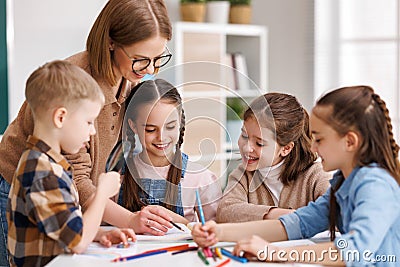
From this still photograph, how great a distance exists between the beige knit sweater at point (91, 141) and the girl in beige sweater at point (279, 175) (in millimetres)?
360

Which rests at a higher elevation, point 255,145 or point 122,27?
point 122,27

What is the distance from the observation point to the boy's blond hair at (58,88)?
1.45 m

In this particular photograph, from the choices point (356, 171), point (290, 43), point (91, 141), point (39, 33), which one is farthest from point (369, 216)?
point (290, 43)

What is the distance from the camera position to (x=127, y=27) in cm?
181

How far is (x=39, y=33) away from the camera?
3.75 meters

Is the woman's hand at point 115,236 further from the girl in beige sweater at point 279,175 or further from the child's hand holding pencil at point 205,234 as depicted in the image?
the girl in beige sweater at point 279,175

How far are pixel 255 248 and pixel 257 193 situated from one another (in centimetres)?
54

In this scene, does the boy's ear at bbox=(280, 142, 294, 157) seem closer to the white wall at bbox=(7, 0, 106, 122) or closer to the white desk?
the white desk

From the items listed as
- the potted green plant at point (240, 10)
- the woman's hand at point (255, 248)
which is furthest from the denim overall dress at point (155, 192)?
the potted green plant at point (240, 10)

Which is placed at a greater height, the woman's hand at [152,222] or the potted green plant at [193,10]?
the potted green plant at [193,10]

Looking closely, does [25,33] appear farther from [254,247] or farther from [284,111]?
[254,247]

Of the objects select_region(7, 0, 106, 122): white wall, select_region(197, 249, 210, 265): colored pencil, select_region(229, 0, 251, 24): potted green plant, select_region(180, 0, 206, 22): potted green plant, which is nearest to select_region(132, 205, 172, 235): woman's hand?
select_region(197, 249, 210, 265): colored pencil

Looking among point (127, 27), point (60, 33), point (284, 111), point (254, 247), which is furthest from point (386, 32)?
point (254, 247)

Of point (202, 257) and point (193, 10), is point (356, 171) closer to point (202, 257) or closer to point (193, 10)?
point (202, 257)
